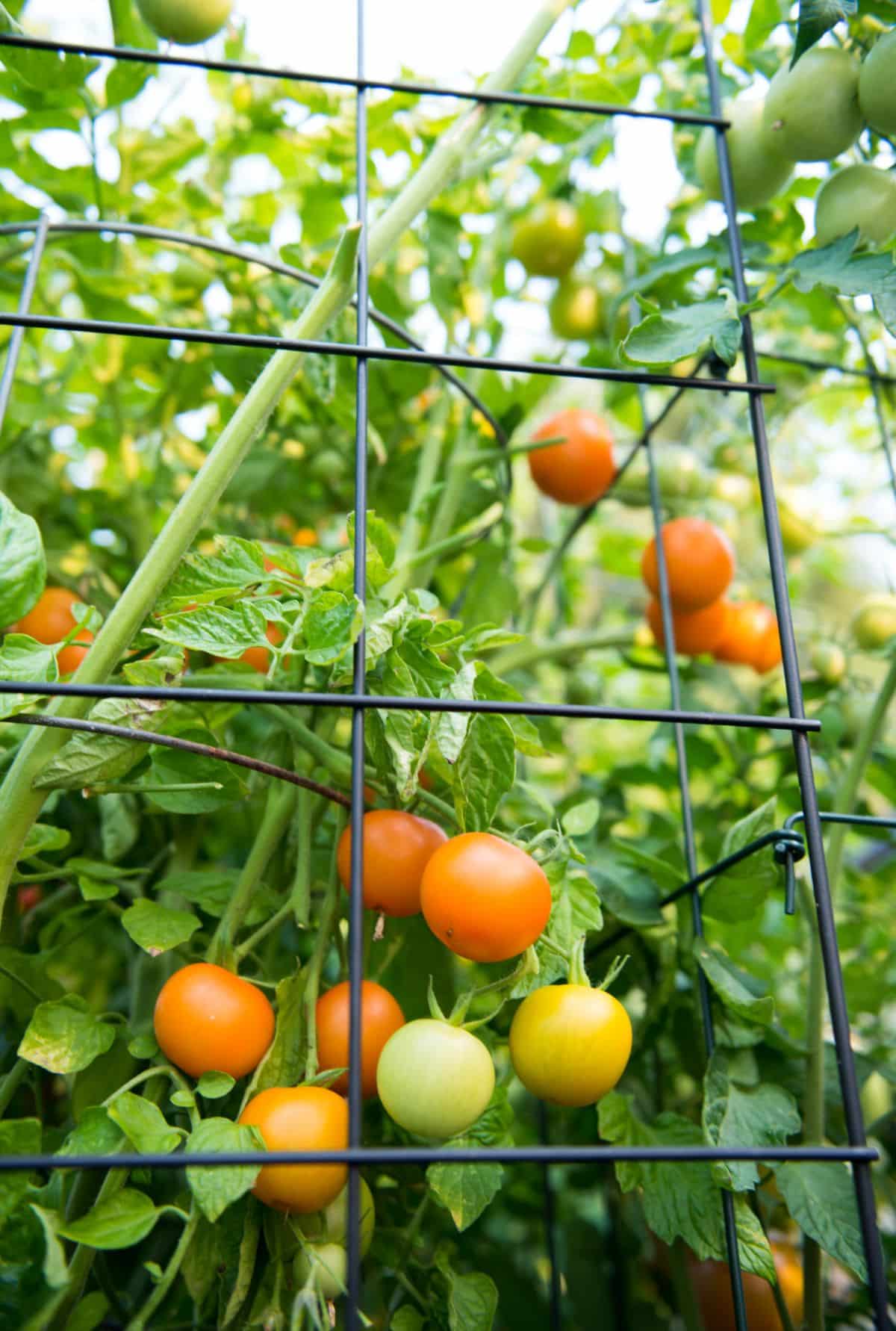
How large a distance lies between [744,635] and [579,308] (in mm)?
421

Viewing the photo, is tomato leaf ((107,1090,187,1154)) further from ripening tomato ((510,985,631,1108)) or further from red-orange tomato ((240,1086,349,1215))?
ripening tomato ((510,985,631,1108))

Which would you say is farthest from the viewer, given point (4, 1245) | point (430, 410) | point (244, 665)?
point (430, 410)

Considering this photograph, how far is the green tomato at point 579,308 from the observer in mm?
1105

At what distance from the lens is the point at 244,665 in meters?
0.71

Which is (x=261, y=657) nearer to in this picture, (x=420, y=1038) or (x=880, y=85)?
(x=420, y=1038)

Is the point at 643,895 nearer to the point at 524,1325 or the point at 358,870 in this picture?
the point at 358,870

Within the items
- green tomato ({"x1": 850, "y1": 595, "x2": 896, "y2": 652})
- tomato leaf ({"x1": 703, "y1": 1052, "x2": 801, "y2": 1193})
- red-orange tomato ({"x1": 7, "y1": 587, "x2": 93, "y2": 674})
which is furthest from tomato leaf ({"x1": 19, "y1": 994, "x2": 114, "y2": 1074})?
green tomato ({"x1": 850, "y1": 595, "x2": 896, "y2": 652})

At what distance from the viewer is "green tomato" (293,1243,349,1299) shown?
50 cm

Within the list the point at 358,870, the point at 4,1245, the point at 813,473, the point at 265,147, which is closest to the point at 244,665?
the point at 358,870

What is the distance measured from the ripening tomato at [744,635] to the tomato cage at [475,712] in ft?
0.94

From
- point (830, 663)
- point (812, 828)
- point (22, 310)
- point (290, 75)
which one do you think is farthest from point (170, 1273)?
point (830, 663)

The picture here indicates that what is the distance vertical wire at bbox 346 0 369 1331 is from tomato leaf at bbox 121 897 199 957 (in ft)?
0.40

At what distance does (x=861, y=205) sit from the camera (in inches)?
26.1

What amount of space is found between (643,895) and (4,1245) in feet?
1.53
